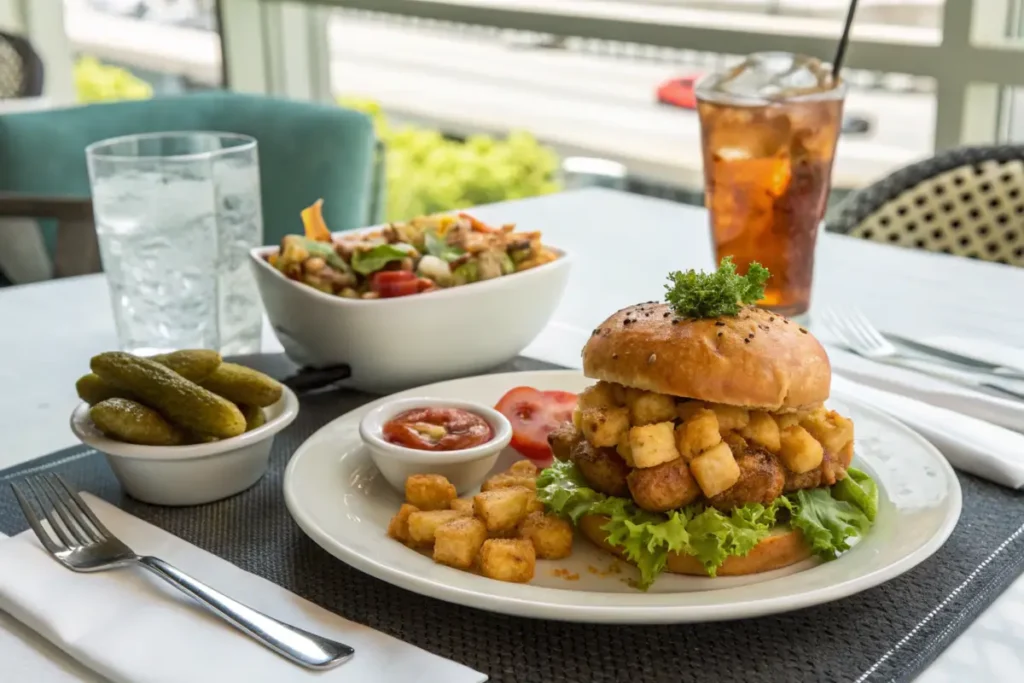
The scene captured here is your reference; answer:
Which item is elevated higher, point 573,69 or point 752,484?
point 573,69

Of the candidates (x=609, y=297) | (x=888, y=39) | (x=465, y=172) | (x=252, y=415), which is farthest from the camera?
(x=465, y=172)

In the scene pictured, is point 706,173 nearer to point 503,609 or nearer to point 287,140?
point 503,609

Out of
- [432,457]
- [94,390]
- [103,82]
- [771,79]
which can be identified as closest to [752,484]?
[432,457]

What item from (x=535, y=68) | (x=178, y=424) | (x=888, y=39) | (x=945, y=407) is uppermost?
(x=888, y=39)

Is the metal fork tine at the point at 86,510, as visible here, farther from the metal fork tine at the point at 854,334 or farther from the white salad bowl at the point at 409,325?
the metal fork tine at the point at 854,334

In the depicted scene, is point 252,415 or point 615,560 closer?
point 615,560

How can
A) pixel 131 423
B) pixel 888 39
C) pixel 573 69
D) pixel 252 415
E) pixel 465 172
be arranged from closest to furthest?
pixel 131 423
pixel 252 415
pixel 888 39
pixel 573 69
pixel 465 172

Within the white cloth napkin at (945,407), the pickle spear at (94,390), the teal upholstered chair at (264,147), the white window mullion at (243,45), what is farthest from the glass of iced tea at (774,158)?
the white window mullion at (243,45)

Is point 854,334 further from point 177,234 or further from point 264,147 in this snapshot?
point 264,147
